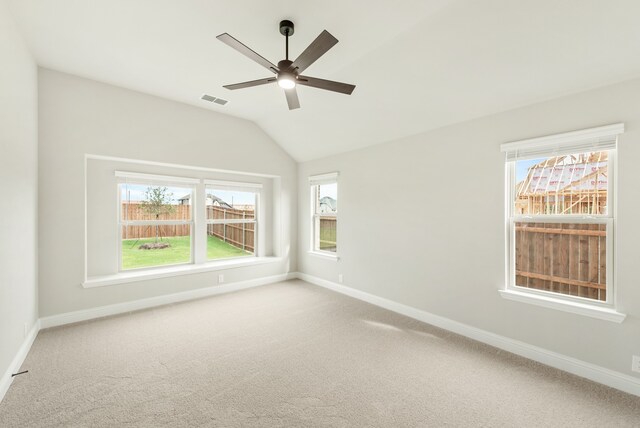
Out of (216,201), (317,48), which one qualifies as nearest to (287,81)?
(317,48)

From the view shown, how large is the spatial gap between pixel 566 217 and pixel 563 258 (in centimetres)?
40

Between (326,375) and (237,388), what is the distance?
2.45ft

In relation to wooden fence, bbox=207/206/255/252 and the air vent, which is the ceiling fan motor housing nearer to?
the air vent

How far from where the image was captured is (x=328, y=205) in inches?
206

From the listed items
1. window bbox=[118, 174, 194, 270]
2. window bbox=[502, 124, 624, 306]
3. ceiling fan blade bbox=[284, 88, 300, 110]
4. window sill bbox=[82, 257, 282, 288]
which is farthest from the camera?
window bbox=[118, 174, 194, 270]

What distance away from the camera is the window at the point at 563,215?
2.36m

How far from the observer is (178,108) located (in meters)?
4.13

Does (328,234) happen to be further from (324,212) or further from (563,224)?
(563,224)

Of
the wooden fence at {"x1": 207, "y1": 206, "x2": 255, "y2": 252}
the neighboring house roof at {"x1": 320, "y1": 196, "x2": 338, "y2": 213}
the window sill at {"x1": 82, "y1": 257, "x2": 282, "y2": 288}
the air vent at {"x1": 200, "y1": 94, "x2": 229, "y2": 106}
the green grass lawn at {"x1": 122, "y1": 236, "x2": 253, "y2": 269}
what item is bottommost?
the window sill at {"x1": 82, "y1": 257, "x2": 282, "y2": 288}

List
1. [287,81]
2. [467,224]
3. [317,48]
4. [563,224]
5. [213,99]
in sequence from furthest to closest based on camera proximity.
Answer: [213,99] → [467,224] → [563,224] → [287,81] → [317,48]

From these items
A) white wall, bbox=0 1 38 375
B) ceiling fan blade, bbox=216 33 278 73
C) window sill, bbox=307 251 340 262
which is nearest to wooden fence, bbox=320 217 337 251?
window sill, bbox=307 251 340 262

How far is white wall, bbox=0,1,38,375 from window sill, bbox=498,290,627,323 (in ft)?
14.6

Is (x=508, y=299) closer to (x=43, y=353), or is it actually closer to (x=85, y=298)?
(x=43, y=353)

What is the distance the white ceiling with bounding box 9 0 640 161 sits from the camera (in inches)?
81.3
